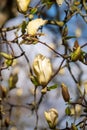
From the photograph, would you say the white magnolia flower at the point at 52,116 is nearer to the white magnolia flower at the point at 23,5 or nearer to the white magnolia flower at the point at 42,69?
the white magnolia flower at the point at 42,69

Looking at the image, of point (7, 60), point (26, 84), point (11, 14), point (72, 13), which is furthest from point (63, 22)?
point (26, 84)

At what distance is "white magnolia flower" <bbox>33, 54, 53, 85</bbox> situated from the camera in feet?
2.96

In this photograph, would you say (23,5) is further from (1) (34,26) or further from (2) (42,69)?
(2) (42,69)

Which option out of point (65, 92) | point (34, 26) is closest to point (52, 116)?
point (65, 92)

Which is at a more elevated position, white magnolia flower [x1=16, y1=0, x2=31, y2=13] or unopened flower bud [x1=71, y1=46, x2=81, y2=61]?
white magnolia flower [x1=16, y1=0, x2=31, y2=13]

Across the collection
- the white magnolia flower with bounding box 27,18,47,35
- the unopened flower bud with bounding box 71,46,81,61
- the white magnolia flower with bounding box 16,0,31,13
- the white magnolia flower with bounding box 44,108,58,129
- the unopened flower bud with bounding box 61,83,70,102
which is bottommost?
the white magnolia flower with bounding box 44,108,58,129

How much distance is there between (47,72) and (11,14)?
162 cm

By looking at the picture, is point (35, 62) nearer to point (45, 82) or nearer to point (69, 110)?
point (45, 82)

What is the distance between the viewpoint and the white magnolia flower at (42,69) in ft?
2.96

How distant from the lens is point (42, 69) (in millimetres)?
905

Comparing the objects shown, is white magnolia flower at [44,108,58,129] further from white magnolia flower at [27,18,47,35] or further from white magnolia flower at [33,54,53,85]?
white magnolia flower at [27,18,47,35]

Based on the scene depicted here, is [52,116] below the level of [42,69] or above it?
below

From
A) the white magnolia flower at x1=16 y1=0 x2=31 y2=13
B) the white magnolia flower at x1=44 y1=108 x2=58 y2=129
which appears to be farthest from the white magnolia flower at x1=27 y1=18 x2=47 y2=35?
the white magnolia flower at x1=44 y1=108 x2=58 y2=129

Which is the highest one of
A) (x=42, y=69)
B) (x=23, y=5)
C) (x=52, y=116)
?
(x=23, y=5)
